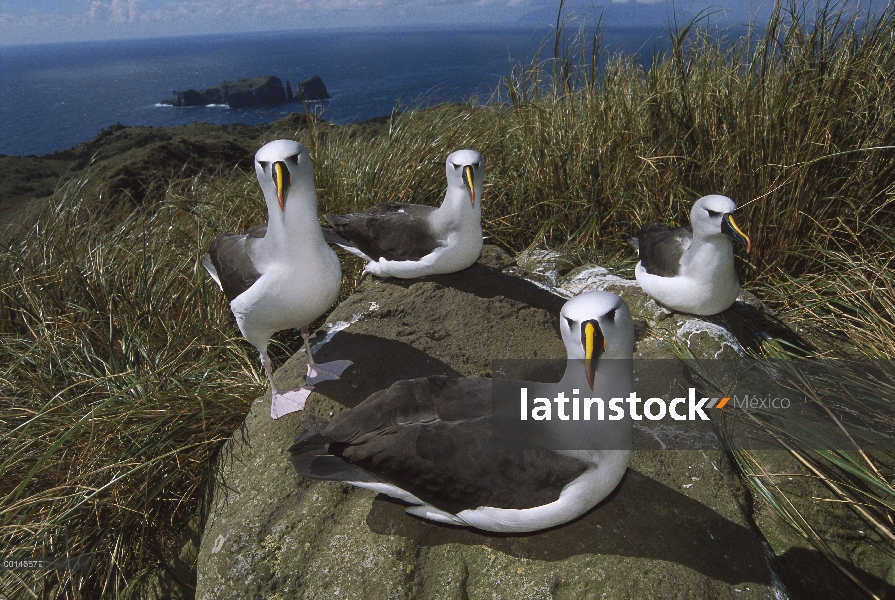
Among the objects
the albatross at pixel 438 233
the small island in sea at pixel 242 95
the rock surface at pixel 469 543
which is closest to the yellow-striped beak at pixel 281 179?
the rock surface at pixel 469 543

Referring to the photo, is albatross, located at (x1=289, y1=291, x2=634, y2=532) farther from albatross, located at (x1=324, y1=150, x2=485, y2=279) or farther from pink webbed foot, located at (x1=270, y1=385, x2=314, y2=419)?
albatross, located at (x1=324, y1=150, x2=485, y2=279)

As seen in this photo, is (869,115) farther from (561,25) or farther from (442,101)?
(442,101)

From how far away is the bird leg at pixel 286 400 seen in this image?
3.06 meters

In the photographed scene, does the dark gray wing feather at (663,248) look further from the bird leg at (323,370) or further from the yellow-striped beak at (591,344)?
the bird leg at (323,370)

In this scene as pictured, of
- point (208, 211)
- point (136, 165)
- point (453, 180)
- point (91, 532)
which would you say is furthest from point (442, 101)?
point (91, 532)

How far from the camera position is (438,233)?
4.22 m

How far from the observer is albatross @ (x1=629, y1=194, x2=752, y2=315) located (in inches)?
143

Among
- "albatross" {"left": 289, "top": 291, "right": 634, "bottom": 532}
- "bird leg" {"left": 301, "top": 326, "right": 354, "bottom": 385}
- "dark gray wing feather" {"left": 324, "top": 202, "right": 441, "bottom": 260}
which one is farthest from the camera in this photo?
"dark gray wing feather" {"left": 324, "top": 202, "right": 441, "bottom": 260}

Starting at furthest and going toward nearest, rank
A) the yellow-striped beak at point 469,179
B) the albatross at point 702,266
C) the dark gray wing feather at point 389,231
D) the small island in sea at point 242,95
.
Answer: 1. the small island in sea at point 242,95
2. the dark gray wing feather at point 389,231
3. the yellow-striped beak at point 469,179
4. the albatross at point 702,266

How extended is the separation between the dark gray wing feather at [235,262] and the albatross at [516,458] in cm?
124

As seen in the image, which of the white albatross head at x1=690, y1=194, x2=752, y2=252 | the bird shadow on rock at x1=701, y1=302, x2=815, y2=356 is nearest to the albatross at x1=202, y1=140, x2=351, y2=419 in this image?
the white albatross head at x1=690, y1=194, x2=752, y2=252

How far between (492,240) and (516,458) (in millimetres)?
3783

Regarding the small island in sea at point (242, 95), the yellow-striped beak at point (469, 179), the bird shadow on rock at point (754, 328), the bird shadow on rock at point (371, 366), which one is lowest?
the small island in sea at point (242, 95)

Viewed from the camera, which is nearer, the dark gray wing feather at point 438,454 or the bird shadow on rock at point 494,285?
the dark gray wing feather at point 438,454
